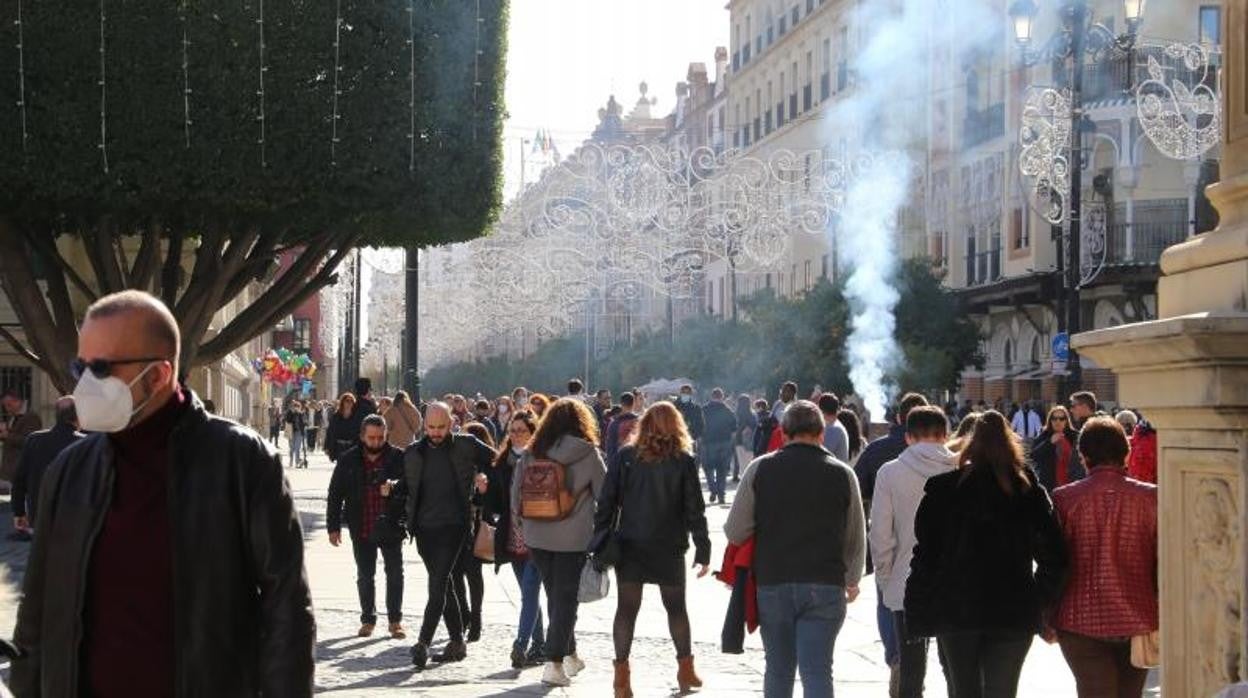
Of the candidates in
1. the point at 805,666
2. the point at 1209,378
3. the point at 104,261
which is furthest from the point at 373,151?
the point at 1209,378

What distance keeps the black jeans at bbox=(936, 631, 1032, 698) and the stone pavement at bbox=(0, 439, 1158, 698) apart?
3355 mm

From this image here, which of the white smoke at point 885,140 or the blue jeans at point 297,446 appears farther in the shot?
the blue jeans at point 297,446

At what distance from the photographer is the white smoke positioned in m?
45.3

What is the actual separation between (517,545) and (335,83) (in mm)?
14334

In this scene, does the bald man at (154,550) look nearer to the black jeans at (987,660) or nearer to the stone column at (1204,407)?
the stone column at (1204,407)

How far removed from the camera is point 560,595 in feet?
39.0

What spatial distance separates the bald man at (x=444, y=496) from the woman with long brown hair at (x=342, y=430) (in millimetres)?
10938

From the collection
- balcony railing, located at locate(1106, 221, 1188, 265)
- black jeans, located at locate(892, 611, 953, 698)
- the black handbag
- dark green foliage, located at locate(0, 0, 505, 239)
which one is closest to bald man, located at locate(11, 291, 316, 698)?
black jeans, located at locate(892, 611, 953, 698)

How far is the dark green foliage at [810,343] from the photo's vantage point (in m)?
45.6

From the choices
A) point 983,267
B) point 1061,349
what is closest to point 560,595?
point 1061,349

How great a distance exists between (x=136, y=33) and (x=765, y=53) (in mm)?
45240

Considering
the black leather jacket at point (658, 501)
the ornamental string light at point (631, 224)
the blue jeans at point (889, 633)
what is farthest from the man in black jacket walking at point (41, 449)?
the ornamental string light at point (631, 224)

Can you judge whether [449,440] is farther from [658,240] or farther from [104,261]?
[658,240]

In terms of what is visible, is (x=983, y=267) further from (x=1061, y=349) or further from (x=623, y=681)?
(x=623, y=681)
